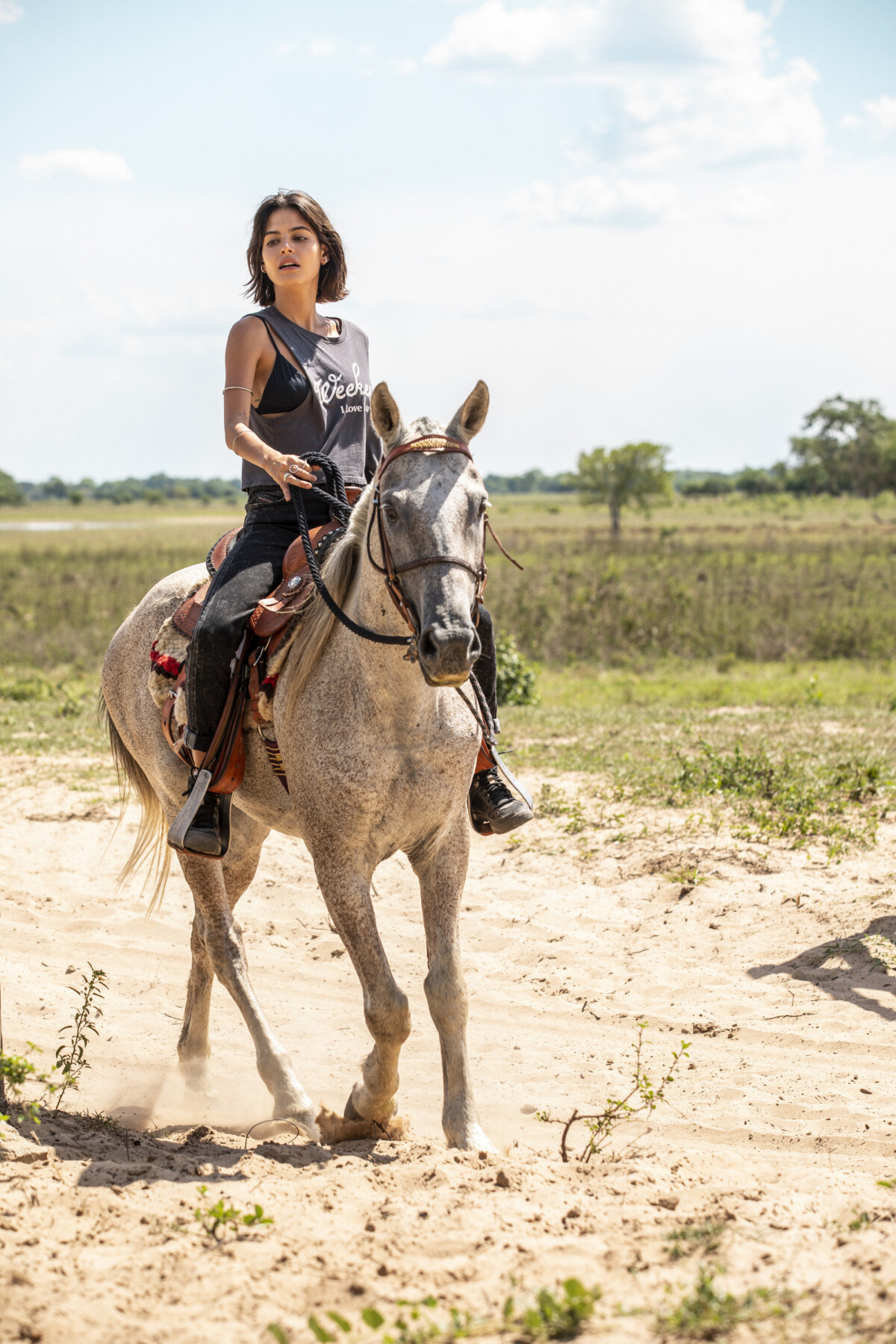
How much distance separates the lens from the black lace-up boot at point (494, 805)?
461cm

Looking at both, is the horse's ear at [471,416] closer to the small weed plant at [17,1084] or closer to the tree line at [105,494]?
the small weed plant at [17,1084]

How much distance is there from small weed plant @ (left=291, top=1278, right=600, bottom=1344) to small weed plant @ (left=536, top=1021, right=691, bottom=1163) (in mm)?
1147

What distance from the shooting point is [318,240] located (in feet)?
16.0

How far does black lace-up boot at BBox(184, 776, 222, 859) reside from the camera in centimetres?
459

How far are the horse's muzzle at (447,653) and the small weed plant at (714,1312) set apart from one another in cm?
163

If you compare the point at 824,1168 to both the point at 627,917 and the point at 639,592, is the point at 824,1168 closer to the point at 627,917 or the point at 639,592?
the point at 627,917

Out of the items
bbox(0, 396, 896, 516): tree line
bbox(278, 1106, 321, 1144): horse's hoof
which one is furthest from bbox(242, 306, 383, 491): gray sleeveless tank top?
bbox(0, 396, 896, 516): tree line

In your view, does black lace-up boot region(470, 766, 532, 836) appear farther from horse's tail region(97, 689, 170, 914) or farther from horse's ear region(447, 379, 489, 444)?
Result: horse's tail region(97, 689, 170, 914)

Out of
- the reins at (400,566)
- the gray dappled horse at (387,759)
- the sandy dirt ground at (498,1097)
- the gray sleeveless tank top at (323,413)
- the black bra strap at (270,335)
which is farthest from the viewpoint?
the gray sleeveless tank top at (323,413)

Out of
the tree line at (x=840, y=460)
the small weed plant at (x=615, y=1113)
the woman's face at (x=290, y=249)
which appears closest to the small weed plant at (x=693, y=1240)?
the small weed plant at (x=615, y=1113)

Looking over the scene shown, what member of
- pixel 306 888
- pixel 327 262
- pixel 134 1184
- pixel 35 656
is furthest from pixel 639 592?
pixel 134 1184

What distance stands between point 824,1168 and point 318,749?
2.30m

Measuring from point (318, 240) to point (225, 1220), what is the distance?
383 cm

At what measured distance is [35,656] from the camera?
1989cm
